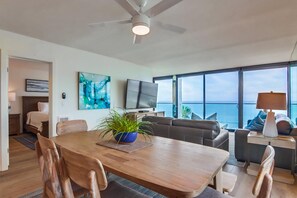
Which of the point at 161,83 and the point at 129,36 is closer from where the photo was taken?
the point at 129,36

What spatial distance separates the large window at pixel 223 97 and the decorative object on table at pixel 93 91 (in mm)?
3214

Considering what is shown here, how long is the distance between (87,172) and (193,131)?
214 cm

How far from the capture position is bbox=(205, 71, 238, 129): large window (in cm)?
537

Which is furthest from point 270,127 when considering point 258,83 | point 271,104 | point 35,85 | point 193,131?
point 35,85

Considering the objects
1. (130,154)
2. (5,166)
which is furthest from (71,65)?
(130,154)

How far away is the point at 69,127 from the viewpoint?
2.24 meters

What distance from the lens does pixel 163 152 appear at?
4.50 feet

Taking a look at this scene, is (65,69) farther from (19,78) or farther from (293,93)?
(293,93)

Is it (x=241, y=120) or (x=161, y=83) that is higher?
(x=161, y=83)

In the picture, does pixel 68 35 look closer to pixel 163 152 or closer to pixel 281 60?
pixel 163 152

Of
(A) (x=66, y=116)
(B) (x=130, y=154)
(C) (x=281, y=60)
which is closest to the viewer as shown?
(B) (x=130, y=154)

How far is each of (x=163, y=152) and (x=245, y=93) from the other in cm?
466

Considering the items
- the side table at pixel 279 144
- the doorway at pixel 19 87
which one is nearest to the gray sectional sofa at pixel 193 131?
the side table at pixel 279 144

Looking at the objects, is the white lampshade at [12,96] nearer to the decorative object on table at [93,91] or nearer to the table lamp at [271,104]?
the decorative object on table at [93,91]
